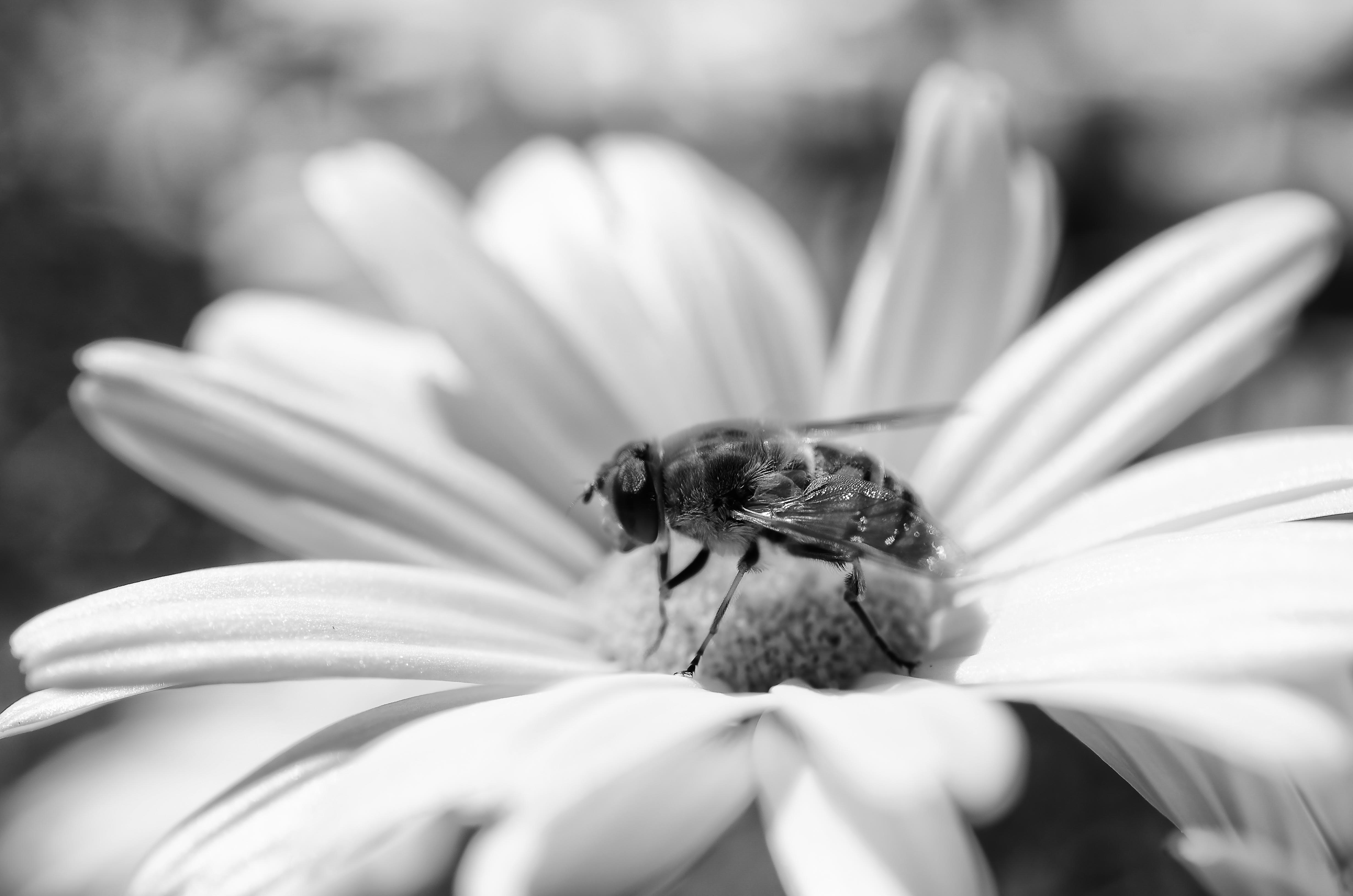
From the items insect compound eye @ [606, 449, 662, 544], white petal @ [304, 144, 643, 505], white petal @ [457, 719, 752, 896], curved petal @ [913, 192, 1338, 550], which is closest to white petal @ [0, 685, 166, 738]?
→ white petal @ [457, 719, 752, 896]

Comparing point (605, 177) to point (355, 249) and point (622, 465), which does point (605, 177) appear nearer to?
point (355, 249)

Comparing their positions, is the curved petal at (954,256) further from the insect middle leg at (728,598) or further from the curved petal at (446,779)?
the curved petal at (446,779)

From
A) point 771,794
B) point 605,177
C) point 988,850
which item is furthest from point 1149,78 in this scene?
point 771,794

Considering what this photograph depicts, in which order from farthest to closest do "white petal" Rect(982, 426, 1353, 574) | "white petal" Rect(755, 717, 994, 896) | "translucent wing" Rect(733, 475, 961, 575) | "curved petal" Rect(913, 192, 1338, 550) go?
"curved petal" Rect(913, 192, 1338, 550) < "translucent wing" Rect(733, 475, 961, 575) < "white petal" Rect(982, 426, 1353, 574) < "white petal" Rect(755, 717, 994, 896)

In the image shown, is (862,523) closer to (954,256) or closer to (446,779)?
(954,256)

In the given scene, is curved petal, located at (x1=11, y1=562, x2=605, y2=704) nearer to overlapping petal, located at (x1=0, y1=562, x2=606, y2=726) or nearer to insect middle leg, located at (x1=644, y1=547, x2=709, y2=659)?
overlapping petal, located at (x1=0, y1=562, x2=606, y2=726)

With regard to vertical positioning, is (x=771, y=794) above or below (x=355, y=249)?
below
